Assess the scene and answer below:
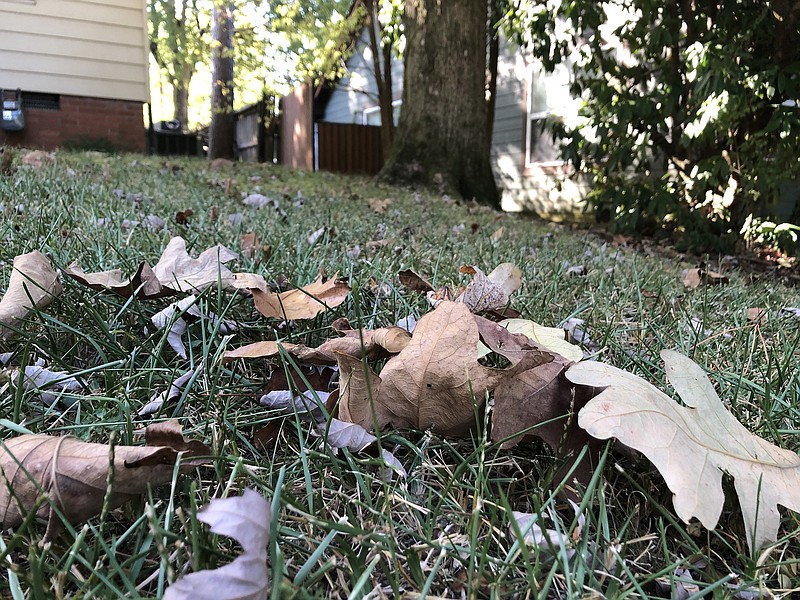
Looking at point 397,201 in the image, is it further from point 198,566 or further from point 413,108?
point 198,566

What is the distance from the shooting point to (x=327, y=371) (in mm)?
1176

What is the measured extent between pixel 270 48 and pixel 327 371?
18440mm

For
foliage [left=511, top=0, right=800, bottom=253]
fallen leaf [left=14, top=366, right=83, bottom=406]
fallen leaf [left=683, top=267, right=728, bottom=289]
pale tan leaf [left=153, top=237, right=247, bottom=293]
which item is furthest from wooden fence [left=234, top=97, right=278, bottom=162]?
fallen leaf [left=14, top=366, right=83, bottom=406]

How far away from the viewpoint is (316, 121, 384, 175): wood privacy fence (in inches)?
576

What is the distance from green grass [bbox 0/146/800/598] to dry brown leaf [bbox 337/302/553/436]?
0.14ft

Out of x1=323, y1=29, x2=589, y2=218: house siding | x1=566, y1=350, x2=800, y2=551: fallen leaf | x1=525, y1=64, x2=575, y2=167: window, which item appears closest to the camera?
x1=566, y1=350, x2=800, y2=551: fallen leaf

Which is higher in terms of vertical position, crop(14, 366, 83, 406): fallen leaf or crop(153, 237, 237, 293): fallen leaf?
crop(153, 237, 237, 293): fallen leaf

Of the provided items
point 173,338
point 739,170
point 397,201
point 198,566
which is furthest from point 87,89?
point 198,566

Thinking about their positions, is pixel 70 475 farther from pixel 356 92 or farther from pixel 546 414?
pixel 356 92

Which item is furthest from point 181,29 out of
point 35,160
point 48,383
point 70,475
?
point 70,475

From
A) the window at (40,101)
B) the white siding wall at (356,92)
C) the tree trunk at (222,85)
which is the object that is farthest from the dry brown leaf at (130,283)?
the white siding wall at (356,92)

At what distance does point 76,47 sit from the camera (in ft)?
31.7

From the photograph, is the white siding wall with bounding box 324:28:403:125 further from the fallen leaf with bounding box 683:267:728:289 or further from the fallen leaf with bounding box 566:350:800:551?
the fallen leaf with bounding box 566:350:800:551

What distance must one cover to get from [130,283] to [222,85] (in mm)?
15101
